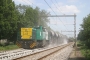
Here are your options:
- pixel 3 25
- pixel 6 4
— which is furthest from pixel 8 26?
pixel 6 4

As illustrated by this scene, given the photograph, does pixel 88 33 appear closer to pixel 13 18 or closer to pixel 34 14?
pixel 13 18

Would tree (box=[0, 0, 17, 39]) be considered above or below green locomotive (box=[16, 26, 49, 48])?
above

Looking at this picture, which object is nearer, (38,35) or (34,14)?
(38,35)

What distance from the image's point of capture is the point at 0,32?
45781 mm

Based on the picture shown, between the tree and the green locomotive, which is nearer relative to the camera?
→ the green locomotive

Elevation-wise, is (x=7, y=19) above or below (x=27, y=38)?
above

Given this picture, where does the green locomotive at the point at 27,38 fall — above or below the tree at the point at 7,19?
below

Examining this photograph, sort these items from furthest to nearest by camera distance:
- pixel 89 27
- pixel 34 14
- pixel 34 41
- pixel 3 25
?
1. pixel 34 14
2. pixel 3 25
3. pixel 89 27
4. pixel 34 41

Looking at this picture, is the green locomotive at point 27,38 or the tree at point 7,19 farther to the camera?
the tree at point 7,19

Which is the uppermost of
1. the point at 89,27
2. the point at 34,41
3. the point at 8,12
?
the point at 8,12

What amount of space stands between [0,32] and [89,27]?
18.7m

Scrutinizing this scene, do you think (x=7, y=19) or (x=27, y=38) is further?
(x=7, y=19)

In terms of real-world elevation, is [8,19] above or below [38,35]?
above

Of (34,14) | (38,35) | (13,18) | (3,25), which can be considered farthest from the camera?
(34,14)
